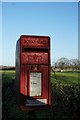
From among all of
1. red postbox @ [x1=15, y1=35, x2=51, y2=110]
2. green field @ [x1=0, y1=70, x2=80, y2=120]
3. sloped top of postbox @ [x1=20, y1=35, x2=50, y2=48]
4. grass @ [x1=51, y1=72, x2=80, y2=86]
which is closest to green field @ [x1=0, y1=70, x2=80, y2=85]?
grass @ [x1=51, y1=72, x2=80, y2=86]

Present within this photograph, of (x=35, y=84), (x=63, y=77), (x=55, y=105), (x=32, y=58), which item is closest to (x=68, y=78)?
(x=63, y=77)

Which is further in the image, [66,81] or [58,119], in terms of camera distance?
[66,81]

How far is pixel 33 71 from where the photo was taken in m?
5.35

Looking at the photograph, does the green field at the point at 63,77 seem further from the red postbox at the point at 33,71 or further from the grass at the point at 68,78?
the red postbox at the point at 33,71

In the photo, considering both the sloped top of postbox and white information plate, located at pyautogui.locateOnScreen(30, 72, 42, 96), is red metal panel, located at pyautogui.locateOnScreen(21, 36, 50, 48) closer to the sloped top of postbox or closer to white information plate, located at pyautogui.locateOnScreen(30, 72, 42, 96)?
the sloped top of postbox

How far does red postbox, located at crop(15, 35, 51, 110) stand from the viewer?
210 inches

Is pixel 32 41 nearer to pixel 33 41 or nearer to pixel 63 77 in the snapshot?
pixel 33 41

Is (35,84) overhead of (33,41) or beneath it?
beneath

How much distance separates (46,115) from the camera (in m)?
6.02

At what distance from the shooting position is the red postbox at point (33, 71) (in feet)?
17.5

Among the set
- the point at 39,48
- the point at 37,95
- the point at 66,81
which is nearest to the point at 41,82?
the point at 37,95

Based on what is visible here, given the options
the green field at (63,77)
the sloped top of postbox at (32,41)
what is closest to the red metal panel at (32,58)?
the sloped top of postbox at (32,41)

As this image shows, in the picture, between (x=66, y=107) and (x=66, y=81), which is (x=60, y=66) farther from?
(x=66, y=107)

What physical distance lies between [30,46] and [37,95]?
857 millimetres
